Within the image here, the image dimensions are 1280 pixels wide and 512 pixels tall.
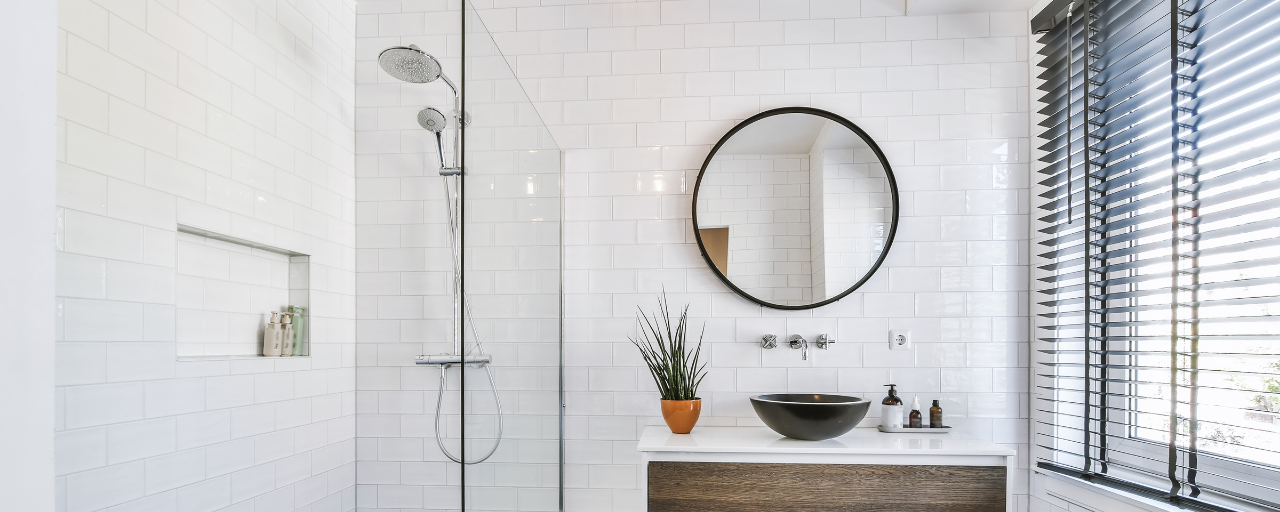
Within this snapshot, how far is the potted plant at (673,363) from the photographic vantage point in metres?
2.47

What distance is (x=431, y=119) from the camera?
2.50 meters

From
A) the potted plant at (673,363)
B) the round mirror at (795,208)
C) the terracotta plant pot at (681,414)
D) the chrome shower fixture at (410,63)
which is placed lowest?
the terracotta plant pot at (681,414)

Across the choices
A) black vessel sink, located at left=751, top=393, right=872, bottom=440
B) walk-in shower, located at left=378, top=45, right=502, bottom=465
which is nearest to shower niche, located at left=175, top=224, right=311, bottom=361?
walk-in shower, located at left=378, top=45, right=502, bottom=465

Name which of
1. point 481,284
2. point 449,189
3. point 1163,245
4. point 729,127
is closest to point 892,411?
point 1163,245

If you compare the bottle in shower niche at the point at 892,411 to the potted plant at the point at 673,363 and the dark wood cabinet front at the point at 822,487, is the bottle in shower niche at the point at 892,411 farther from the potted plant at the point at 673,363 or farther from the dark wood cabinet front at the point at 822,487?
the potted plant at the point at 673,363

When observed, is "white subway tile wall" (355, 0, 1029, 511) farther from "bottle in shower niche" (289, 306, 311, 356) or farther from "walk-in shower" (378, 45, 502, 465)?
"bottle in shower niche" (289, 306, 311, 356)

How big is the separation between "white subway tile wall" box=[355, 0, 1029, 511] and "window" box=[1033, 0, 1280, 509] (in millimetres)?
198

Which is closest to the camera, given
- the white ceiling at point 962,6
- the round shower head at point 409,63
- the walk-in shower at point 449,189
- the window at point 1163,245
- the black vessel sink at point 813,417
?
the walk-in shower at point 449,189

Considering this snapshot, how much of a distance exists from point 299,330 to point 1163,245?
255 cm

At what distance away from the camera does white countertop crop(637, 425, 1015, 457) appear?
2178 millimetres

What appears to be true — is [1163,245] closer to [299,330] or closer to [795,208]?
[795,208]

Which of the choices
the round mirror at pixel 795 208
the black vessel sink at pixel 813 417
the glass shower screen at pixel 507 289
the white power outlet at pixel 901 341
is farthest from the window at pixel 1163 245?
the glass shower screen at pixel 507 289

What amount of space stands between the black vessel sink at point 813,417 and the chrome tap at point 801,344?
1.29 feet

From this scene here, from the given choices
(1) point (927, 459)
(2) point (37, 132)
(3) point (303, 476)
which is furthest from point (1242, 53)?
(3) point (303, 476)
